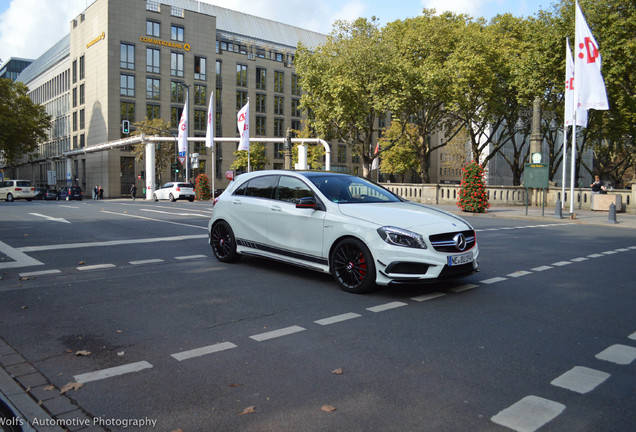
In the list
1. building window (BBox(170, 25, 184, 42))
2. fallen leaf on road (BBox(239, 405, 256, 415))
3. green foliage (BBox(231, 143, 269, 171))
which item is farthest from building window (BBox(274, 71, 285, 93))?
fallen leaf on road (BBox(239, 405, 256, 415))

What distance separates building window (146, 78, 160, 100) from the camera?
63.6 m

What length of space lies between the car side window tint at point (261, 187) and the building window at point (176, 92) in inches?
2374

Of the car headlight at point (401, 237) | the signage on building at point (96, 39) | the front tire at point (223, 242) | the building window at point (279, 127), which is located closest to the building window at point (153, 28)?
the signage on building at point (96, 39)

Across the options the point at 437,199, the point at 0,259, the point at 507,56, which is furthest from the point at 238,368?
the point at 507,56

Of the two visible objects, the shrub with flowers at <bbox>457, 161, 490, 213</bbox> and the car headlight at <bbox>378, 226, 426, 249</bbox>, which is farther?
the shrub with flowers at <bbox>457, 161, 490, 213</bbox>

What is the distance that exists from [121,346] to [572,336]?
4132mm

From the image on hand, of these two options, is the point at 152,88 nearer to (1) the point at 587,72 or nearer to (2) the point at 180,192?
(2) the point at 180,192

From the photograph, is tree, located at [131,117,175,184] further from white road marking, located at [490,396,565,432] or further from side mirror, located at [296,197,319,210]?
white road marking, located at [490,396,565,432]

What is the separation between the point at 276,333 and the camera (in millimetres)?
5051

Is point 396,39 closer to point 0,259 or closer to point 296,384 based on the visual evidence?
point 0,259

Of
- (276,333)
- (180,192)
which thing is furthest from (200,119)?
(276,333)

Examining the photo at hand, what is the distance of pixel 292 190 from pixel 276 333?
3.28 metres

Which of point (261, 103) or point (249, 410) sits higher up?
point (261, 103)

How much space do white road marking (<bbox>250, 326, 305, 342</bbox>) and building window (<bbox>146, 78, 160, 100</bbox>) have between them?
208 feet
